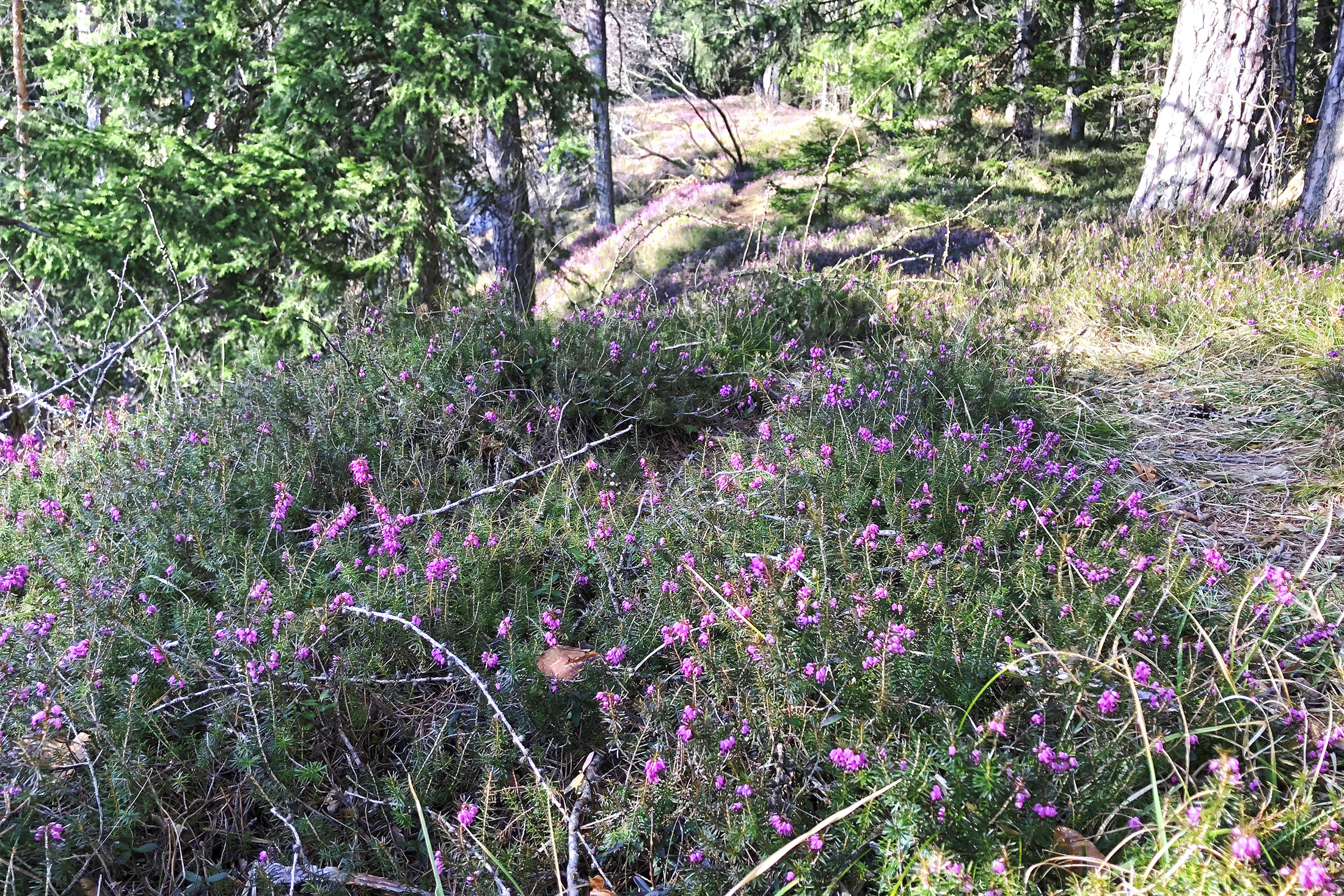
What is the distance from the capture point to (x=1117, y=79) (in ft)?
35.5

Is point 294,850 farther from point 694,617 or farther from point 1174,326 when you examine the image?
point 1174,326

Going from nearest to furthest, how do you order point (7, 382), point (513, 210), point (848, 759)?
point (848, 759)
point (513, 210)
point (7, 382)

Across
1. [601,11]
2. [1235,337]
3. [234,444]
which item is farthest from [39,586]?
[601,11]

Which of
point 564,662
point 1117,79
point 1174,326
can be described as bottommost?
point 564,662

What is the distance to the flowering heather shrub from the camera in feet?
5.91

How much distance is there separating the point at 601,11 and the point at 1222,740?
64.1 feet

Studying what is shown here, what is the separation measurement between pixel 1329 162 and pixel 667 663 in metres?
7.73

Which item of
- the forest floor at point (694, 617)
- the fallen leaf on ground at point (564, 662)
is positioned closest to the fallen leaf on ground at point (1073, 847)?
the forest floor at point (694, 617)

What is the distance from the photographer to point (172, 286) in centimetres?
624

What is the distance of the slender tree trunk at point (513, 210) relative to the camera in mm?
7105

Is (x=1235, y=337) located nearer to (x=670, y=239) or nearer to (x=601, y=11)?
(x=670, y=239)

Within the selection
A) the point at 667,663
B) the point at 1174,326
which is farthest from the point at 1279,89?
the point at 667,663

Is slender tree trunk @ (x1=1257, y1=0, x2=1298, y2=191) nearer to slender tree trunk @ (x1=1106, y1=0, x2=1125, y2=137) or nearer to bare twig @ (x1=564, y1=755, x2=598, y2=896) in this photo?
slender tree trunk @ (x1=1106, y1=0, x2=1125, y2=137)

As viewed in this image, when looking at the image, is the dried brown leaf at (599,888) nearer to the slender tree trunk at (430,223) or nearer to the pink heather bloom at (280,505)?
the pink heather bloom at (280,505)
